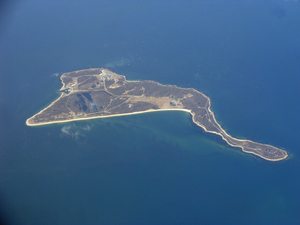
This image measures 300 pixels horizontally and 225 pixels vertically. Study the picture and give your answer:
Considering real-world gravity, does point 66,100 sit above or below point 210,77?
below

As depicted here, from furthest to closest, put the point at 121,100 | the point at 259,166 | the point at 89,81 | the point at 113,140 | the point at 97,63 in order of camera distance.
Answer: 1. the point at 97,63
2. the point at 89,81
3. the point at 121,100
4. the point at 113,140
5. the point at 259,166

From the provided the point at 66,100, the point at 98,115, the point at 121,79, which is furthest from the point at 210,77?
the point at 66,100

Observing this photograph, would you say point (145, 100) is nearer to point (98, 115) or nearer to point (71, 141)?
point (98, 115)

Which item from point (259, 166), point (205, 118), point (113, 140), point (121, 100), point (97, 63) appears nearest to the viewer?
point (259, 166)

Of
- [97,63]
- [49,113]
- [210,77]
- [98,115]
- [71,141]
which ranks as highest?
[210,77]

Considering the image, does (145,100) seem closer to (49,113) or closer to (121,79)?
(121,79)

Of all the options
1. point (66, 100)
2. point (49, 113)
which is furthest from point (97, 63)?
point (49, 113)

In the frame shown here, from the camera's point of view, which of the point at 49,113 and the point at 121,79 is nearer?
the point at 49,113
